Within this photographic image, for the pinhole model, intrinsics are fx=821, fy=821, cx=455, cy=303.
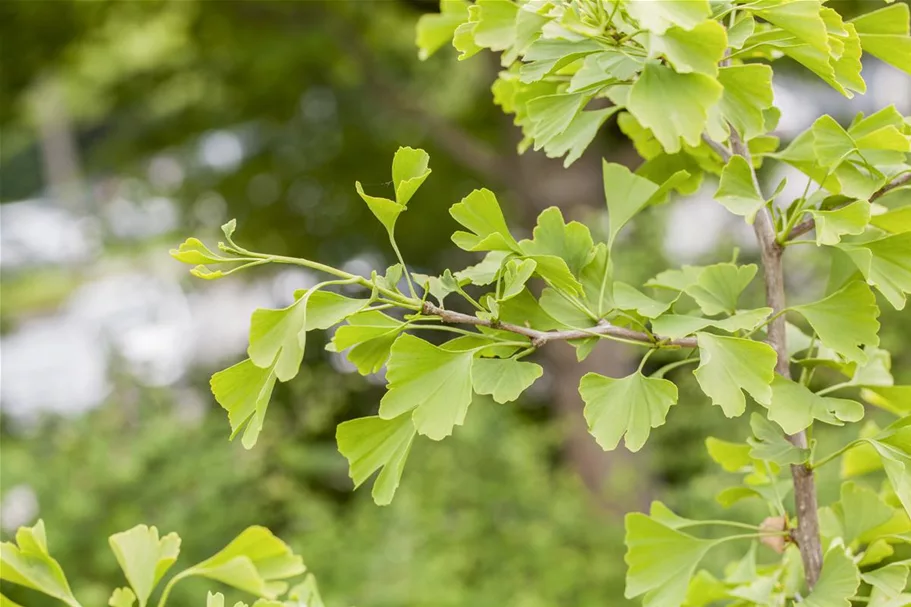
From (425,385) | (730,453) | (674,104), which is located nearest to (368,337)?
(425,385)

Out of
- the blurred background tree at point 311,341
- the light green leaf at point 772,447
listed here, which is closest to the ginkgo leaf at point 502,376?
the light green leaf at point 772,447

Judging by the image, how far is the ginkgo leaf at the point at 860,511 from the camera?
0.41m

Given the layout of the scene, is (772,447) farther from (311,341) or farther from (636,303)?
(311,341)

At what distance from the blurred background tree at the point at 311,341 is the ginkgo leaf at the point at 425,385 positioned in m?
1.01

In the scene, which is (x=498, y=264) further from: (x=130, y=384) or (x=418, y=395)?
(x=130, y=384)

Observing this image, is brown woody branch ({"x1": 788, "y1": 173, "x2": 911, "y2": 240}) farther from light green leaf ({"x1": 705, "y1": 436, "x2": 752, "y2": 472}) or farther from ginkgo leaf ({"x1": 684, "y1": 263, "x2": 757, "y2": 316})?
light green leaf ({"x1": 705, "y1": 436, "x2": 752, "y2": 472})

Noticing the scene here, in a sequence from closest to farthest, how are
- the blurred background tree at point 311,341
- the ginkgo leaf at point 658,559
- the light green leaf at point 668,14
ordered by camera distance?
the light green leaf at point 668,14
the ginkgo leaf at point 658,559
the blurred background tree at point 311,341

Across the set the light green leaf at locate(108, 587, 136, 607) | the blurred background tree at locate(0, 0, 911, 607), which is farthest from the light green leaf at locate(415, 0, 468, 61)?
the blurred background tree at locate(0, 0, 911, 607)

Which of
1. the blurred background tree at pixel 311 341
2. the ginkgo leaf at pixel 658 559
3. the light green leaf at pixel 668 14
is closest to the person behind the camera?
the light green leaf at pixel 668 14

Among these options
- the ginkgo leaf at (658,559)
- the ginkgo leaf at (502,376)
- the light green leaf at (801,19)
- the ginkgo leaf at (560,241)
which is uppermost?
the light green leaf at (801,19)

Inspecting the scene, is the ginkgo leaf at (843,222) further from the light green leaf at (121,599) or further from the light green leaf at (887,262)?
the light green leaf at (121,599)

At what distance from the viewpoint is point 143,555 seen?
354 mm

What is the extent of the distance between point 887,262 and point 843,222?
1.5 inches

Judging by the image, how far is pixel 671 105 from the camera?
28cm
